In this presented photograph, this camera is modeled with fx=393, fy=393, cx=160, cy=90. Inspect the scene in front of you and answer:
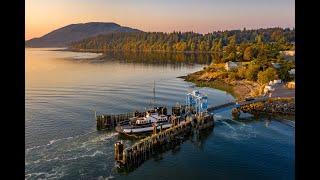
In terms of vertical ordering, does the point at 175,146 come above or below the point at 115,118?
below

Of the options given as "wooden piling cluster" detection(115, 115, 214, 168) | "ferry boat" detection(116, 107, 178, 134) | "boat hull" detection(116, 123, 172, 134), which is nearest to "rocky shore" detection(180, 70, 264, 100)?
"wooden piling cluster" detection(115, 115, 214, 168)

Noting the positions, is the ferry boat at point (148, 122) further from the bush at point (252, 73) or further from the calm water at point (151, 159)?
the bush at point (252, 73)

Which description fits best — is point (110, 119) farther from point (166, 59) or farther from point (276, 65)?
point (166, 59)

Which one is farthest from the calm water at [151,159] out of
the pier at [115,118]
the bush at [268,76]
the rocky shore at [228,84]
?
the bush at [268,76]

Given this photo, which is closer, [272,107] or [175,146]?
[175,146]

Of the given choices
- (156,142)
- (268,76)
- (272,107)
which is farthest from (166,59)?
(156,142)
